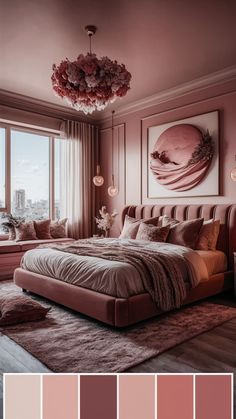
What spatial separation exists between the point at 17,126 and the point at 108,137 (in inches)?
69.5

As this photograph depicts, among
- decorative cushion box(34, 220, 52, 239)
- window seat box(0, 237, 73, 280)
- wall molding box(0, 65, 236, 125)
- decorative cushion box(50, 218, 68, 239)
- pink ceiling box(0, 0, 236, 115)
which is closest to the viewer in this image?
pink ceiling box(0, 0, 236, 115)

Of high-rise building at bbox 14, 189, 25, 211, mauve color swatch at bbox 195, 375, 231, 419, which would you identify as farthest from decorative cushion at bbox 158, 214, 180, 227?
mauve color swatch at bbox 195, 375, 231, 419

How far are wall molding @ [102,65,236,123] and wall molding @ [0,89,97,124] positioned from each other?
2.34ft

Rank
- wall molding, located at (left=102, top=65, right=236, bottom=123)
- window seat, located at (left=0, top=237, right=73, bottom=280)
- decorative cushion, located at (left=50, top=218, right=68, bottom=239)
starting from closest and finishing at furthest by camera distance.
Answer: wall molding, located at (left=102, top=65, right=236, bottom=123), window seat, located at (left=0, top=237, right=73, bottom=280), decorative cushion, located at (left=50, top=218, right=68, bottom=239)

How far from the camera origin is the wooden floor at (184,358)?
2.07 m

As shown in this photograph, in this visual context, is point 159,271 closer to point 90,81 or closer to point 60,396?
point 60,396

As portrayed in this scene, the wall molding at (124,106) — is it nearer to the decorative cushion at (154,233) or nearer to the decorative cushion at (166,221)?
the decorative cushion at (166,221)

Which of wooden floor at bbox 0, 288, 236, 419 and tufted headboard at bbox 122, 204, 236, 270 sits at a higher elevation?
tufted headboard at bbox 122, 204, 236, 270

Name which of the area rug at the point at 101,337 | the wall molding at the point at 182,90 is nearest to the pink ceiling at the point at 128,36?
the wall molding at the point at 182,90

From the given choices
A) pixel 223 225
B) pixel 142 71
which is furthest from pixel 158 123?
pixel 223 225

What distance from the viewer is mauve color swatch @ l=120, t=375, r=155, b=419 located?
1344 millimetres

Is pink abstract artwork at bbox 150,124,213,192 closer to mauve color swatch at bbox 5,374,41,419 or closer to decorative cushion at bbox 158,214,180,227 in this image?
decorative cushion at bbox 158,214,180,227

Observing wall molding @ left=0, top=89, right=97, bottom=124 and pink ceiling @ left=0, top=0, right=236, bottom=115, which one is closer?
pink ceiling @ left=0, top=0, right=236, bottom=115

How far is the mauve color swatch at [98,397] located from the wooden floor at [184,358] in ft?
1.80
